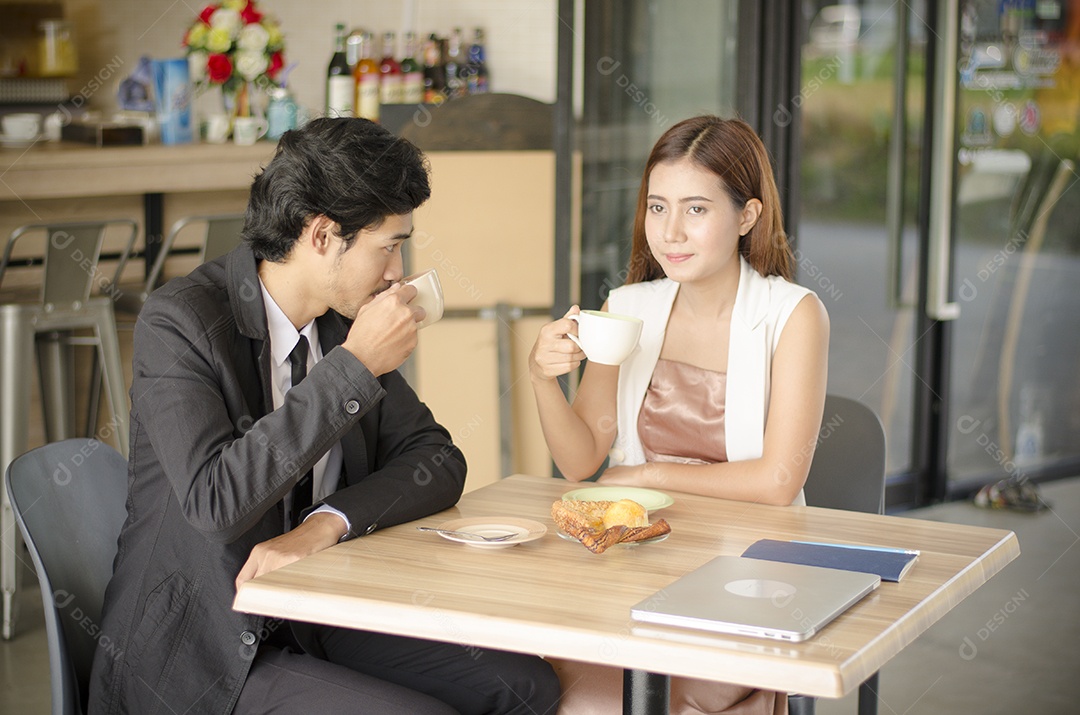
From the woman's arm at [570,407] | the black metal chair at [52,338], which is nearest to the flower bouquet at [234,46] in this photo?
the black metal chair at [52,338]

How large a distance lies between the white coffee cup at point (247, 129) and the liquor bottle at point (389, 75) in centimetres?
46

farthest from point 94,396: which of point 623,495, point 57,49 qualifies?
point 623,495

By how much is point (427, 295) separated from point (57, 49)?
3683 millimetres

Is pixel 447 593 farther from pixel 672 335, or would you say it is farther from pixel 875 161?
pixel 875 161

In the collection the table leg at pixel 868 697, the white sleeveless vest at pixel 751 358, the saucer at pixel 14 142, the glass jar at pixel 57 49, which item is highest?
the glass jar at pixel 57 49

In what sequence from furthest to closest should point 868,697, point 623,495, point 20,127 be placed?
1. point 20,127
2. point 868,697
3. point 623,495

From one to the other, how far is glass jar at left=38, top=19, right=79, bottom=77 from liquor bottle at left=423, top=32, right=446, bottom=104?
5.40 feet

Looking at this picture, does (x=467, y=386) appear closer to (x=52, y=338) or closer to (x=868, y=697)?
(x=52, y=338)

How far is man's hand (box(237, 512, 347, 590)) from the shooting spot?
5.06ft

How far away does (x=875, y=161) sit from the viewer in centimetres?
411

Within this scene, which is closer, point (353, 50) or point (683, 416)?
point (683, 416)

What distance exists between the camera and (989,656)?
3080 millimetres

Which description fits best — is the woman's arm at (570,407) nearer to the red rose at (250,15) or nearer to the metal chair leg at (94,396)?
the metal chair leg at (94,396)

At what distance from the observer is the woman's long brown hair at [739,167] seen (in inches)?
83.2
